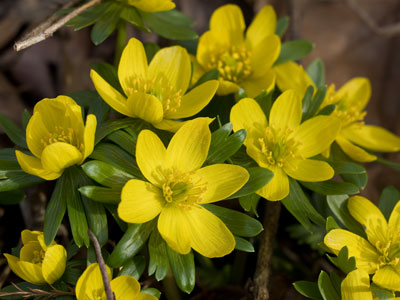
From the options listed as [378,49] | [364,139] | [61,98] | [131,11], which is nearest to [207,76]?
[131,11]

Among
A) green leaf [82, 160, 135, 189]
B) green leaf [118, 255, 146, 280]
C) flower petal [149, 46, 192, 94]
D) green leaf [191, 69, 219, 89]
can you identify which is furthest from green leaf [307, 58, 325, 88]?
green leaf [118, 255, 146, 280]

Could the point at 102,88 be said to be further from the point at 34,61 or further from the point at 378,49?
the point at 378,49

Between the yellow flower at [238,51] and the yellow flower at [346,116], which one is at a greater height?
the yellow flower at [238,51]

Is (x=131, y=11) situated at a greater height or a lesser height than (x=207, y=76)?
greater

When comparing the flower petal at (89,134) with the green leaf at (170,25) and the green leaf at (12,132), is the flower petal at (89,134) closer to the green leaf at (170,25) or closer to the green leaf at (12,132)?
the green leaf at (12,132)

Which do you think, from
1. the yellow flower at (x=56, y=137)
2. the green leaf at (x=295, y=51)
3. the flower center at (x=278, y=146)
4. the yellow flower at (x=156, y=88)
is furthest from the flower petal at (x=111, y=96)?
the green leaf at (x=295, y=51)

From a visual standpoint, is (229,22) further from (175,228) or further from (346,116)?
(175,228)

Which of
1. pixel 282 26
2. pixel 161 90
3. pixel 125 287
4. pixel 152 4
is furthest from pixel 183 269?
pixel 282 26
